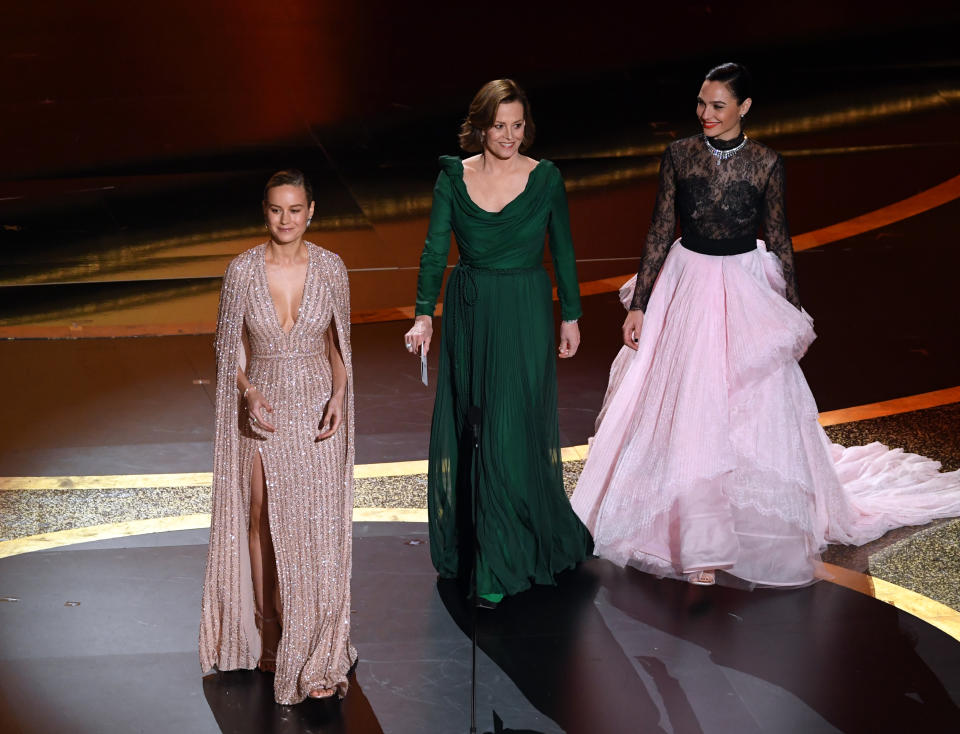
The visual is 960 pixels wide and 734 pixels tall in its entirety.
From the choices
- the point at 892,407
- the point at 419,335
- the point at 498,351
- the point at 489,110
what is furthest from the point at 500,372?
the point at 892,407

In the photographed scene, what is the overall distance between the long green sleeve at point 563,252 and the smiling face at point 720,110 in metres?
0.58

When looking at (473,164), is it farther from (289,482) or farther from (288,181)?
(289,482)

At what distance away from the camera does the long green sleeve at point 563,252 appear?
15.6 ft

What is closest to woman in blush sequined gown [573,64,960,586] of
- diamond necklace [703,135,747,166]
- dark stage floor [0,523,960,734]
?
diamond necklace [703,135,747,166]

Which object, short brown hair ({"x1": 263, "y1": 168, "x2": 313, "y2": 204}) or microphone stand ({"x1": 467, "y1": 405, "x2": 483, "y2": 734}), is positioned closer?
short brown hair ({"x1": 263, "y1": 168, "x2": 313, "y2": 204})

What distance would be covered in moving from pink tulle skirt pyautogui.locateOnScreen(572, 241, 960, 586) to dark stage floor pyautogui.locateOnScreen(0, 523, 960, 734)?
15 cm

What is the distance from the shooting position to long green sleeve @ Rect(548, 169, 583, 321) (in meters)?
4.74

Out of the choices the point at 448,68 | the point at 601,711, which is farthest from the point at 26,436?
the point at 448,68

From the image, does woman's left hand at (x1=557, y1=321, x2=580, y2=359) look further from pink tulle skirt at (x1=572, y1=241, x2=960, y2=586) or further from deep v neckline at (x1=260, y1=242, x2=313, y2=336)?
deep v neckline at (x1=260, y1=242, x2=313, y2=336)

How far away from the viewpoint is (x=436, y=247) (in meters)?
4.76

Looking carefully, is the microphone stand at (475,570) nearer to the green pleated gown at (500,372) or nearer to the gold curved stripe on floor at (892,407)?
→ the green pleated gown at (500,372)

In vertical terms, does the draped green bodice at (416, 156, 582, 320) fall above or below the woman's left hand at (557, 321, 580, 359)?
above

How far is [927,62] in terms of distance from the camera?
12.9 meters

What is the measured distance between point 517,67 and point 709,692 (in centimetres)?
922
